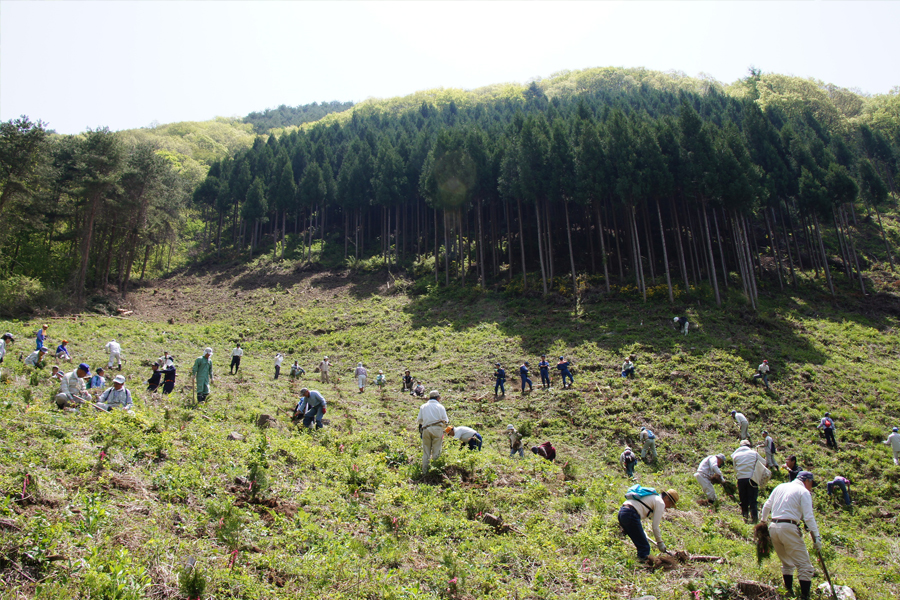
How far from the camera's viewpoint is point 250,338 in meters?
32.5

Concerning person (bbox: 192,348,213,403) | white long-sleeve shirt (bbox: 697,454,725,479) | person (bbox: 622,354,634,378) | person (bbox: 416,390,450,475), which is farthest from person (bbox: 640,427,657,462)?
person (bbox: 192,348,213,403)

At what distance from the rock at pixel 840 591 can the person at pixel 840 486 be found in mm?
9247

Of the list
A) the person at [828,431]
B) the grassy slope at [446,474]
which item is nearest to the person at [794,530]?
the grassy slope at [446,474]

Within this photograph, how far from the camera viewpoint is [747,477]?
9.74 m

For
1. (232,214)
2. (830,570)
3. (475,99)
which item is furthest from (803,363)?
(475,99)

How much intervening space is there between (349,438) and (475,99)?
120 m

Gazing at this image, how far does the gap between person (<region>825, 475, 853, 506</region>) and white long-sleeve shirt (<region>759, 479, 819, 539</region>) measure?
981 cm

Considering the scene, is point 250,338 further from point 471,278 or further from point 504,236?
point 504,236

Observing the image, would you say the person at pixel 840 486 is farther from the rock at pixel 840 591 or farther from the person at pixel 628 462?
the rock at pixel 840 591

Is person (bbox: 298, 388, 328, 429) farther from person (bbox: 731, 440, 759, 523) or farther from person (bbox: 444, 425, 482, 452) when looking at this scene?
person (bbox: 731, 440, 759, 523)

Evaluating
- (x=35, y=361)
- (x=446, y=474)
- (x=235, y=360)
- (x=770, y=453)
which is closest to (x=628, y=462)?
(x=770, y=453)

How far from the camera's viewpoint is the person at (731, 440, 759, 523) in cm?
962

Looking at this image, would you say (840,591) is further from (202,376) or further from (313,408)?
(202,376)

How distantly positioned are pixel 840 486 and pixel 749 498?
6.18m
